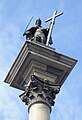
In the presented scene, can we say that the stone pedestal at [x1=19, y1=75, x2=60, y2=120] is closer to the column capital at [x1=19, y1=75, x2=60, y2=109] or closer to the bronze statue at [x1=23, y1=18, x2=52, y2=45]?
the column capital at [x1=19, y1=75, x2=60, y2=109]

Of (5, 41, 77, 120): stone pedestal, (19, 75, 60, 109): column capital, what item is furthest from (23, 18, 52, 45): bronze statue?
(19, 75, 60, 109): column capital

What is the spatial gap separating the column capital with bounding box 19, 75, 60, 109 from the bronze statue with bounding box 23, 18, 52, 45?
2412mm

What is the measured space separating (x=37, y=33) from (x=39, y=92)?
11.4 feet

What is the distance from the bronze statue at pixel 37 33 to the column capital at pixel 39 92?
7.91 feet

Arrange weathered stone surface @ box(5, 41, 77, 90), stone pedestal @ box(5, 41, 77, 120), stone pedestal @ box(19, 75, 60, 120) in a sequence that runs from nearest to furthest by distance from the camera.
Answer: stone pedestal @ box(19, 75, 60, 120) < stone pedestal @ box(5, 41, 77, 120) < weathered stone surface @ box(5, 41, 77, 90)

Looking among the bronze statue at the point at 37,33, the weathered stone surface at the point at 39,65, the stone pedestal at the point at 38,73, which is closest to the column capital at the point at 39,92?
the stone pedestal at the point at 38,73

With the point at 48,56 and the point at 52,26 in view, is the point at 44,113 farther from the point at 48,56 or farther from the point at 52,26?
the point at 52,26

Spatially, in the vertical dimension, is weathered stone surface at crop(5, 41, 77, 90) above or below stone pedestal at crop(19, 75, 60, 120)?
above

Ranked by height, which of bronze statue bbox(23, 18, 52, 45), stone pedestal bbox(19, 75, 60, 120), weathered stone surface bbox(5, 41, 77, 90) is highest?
bronze statue bbox(23, 18, 52, 45)

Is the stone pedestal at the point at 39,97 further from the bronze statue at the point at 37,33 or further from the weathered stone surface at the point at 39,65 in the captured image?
the bronze statue at the point at 37,33

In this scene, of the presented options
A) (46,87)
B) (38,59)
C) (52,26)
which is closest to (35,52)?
(38,59)

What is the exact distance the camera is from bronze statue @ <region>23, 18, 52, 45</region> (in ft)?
65.2

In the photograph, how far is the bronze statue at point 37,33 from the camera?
1988cm

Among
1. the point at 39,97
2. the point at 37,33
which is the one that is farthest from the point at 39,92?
the point at 37,33
